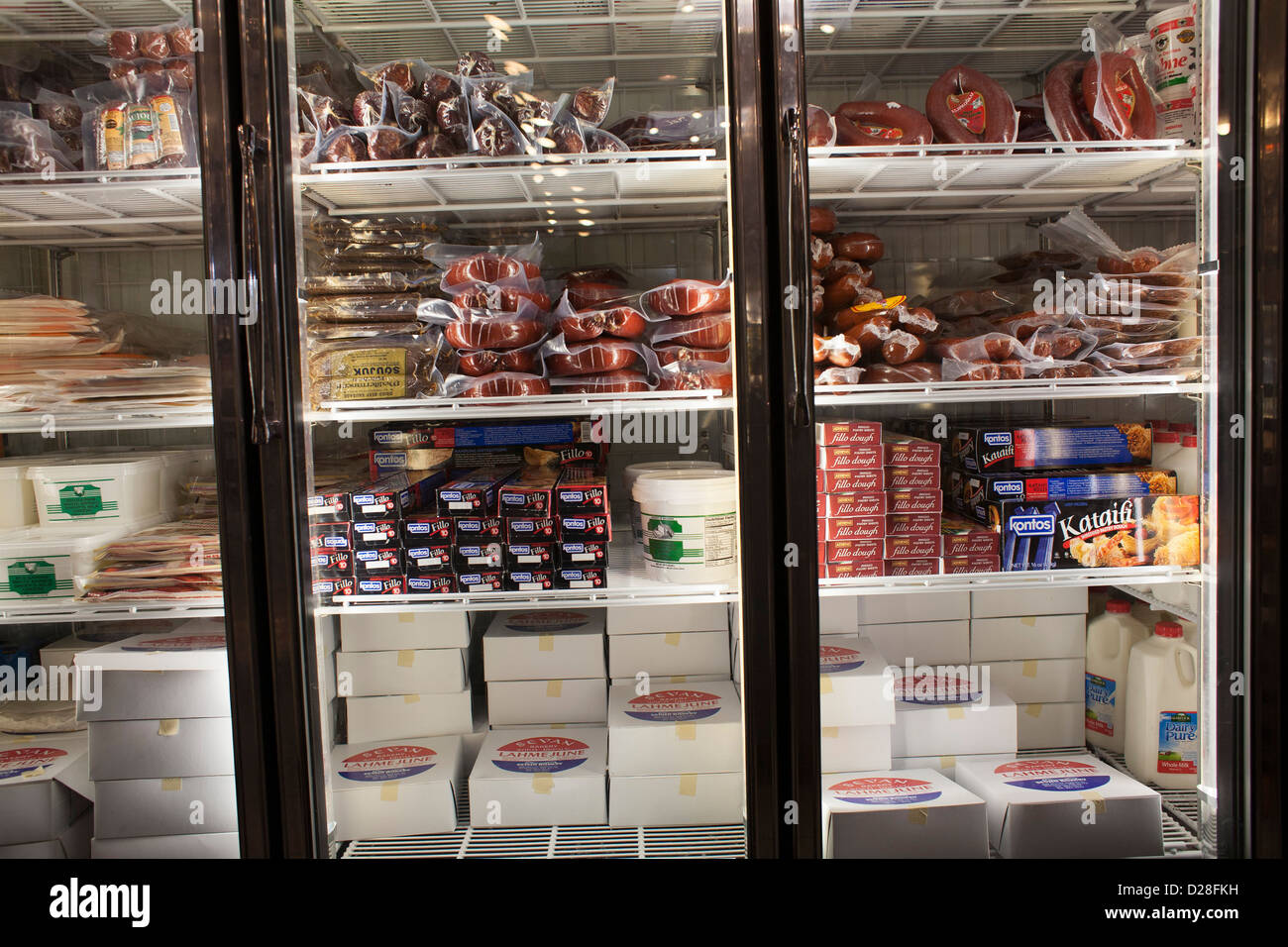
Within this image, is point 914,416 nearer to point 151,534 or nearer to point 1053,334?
point 1053,334

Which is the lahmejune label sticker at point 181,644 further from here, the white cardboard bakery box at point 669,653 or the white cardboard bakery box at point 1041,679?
the white cardboard bakery box at point 1041,679

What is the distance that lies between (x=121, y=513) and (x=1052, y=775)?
2190 millimetres

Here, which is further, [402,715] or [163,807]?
[402,715]

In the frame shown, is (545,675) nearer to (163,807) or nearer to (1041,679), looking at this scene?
(163,807)

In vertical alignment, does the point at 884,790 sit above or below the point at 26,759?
below

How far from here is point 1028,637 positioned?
199 cm

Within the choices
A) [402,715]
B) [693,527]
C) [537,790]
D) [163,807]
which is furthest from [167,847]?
[693,527]

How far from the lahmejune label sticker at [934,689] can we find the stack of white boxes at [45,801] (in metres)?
1.91

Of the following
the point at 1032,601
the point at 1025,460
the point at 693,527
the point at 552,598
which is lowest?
the point at 1032,601
